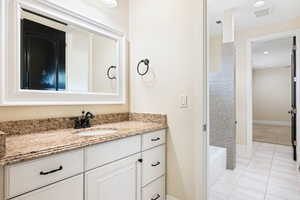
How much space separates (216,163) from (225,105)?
903mm

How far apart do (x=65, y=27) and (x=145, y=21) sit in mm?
850

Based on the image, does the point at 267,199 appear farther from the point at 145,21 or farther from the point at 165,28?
the point at 145,21

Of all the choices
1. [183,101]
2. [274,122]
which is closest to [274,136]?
[274,122]

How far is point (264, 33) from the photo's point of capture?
3.30 metres

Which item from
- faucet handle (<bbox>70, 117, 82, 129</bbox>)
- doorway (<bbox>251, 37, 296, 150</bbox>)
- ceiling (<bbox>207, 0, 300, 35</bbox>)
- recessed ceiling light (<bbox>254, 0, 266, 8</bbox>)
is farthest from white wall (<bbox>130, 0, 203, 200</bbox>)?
doorway (<bbox>251, 37, 296, 150</bbox>)

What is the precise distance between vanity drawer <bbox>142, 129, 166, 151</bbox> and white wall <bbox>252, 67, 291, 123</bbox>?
765 centimetres

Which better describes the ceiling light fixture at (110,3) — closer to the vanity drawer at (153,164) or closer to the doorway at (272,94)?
the vanity drawer at (153,164)

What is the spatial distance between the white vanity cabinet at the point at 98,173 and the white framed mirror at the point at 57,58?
0.60 meters

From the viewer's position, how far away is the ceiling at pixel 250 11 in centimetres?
254

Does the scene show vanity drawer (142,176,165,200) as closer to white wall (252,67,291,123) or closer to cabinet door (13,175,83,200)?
cabinet door (13,175,83,200)

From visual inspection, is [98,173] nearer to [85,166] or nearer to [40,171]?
[85,166]

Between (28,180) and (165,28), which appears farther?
(165,28)

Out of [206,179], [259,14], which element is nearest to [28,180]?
[206,179]

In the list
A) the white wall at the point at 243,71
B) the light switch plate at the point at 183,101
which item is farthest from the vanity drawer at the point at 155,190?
the white wall at the point at 243,71
